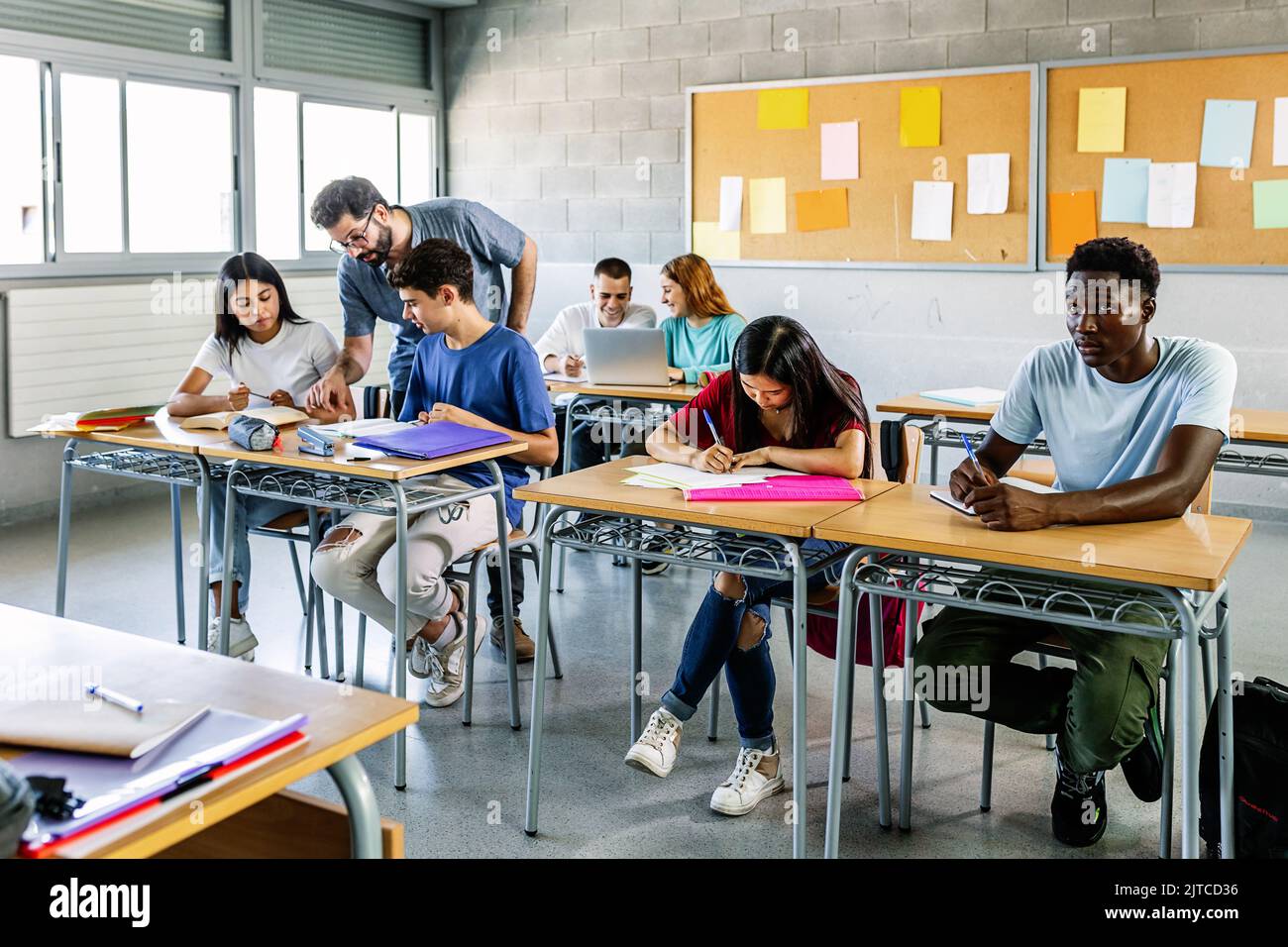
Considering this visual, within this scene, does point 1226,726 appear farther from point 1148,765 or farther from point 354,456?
point 354,456

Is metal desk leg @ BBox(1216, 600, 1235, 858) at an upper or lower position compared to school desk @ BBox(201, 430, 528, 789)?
lower

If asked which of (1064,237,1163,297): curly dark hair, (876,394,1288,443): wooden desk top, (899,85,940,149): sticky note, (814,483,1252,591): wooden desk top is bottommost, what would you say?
(814,483,1252,591): wooden desk top

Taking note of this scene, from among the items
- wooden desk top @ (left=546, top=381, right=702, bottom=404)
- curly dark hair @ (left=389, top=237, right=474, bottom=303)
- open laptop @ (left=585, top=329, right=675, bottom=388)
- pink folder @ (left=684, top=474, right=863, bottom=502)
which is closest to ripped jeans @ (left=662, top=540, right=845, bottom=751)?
pink folder @ (left=684, top=474, right=863, bottom=502)

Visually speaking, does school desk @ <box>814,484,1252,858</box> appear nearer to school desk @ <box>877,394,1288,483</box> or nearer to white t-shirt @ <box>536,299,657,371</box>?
school desk @ <box>877,394,1288,483</box>

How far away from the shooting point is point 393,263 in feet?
12.2

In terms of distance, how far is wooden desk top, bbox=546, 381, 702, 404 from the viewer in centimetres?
414

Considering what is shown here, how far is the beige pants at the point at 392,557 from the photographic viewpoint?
293 cm

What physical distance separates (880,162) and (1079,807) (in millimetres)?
4025

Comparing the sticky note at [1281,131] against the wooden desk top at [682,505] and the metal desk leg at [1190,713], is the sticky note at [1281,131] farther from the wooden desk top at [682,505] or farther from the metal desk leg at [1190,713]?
the metal desk leg at [1190,713]

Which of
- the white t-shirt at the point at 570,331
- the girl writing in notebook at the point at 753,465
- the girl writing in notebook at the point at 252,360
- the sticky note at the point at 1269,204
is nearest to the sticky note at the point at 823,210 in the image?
the white t-shirt at the point at 570,331

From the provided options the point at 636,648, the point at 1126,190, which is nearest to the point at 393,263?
the point at 636,648

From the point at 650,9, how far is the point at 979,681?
4976 mm

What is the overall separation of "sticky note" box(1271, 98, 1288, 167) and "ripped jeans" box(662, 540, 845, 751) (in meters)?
3.52

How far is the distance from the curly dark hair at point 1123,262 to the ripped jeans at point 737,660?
0.70m
